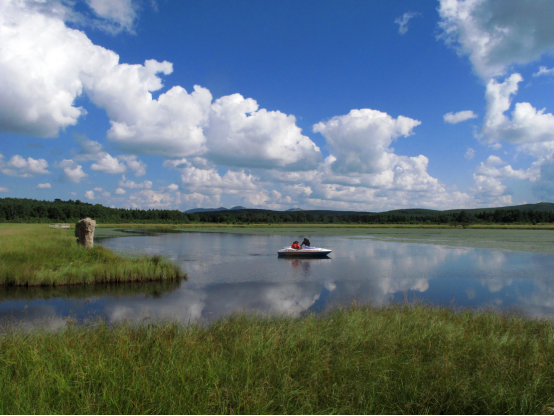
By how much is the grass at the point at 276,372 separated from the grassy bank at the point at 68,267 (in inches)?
391

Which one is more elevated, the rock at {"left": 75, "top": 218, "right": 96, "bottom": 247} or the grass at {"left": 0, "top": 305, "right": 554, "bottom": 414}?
the rock at {"left": 75, "top": 218, "right": 96, "bottom": 247}

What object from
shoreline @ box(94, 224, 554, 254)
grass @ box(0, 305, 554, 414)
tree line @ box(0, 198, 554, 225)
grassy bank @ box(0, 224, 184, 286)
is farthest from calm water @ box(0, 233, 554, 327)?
tree line @ box(0, 198, 554, 225)

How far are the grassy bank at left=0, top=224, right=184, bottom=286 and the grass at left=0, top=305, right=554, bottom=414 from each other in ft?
32.6

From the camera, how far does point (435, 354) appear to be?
5879 mm

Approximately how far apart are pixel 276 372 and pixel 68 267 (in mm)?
14558

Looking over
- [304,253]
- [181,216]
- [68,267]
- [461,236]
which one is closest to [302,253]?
[304,253]

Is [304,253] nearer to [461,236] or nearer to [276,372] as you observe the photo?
[276,372]

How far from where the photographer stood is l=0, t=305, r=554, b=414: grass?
162 inches

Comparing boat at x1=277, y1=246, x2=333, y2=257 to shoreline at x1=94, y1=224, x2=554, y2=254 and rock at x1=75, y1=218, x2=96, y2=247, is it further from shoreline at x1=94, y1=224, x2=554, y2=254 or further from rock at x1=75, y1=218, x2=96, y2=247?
shoreline at x1=94, y1=224, x2=554, y2=254

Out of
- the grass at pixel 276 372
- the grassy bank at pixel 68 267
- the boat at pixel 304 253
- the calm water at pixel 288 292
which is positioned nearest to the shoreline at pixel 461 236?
the calm water at pixel 288 292

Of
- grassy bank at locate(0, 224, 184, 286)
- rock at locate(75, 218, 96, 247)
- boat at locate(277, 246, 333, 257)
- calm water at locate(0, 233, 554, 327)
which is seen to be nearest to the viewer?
Answer: calm water at locate(0, 233, 554, 327)

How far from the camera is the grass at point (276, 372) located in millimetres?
4125

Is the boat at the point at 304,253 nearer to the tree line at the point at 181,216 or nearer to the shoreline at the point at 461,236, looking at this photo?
the shoreline at the point at 461,236

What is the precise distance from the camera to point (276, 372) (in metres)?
4.93
